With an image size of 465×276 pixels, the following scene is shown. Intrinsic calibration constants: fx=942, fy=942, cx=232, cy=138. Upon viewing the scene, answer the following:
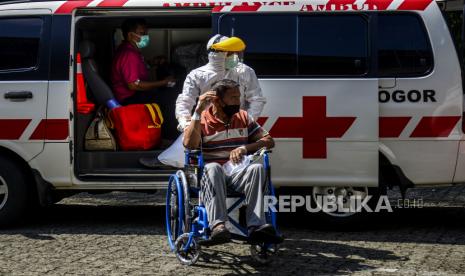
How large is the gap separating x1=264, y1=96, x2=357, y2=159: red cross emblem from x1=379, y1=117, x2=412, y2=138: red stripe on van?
250 millimetres

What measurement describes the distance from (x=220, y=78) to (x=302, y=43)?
809 mm

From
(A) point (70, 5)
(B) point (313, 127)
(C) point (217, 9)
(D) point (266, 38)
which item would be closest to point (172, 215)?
(B) point (313, 127)

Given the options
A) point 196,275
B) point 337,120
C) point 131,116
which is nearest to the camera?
point 196,275

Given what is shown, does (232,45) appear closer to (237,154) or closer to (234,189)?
(237,154)

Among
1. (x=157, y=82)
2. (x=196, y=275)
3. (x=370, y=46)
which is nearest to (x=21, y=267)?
(x=196, y=275)

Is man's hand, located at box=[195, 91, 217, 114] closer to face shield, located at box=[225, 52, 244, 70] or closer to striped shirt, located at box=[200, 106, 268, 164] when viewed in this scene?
striped shirt, located at box=[200, 106, 268, 164]

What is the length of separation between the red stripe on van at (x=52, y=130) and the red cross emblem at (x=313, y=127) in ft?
5.95

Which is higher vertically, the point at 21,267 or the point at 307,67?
the point at 307,67

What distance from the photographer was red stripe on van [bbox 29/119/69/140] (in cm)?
823

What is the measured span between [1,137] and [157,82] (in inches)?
62.0

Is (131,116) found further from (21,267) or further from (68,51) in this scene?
(21,267)

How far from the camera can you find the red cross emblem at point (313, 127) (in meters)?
7.98

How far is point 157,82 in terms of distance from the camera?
8969 mm

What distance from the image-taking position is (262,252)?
673 centimetres
